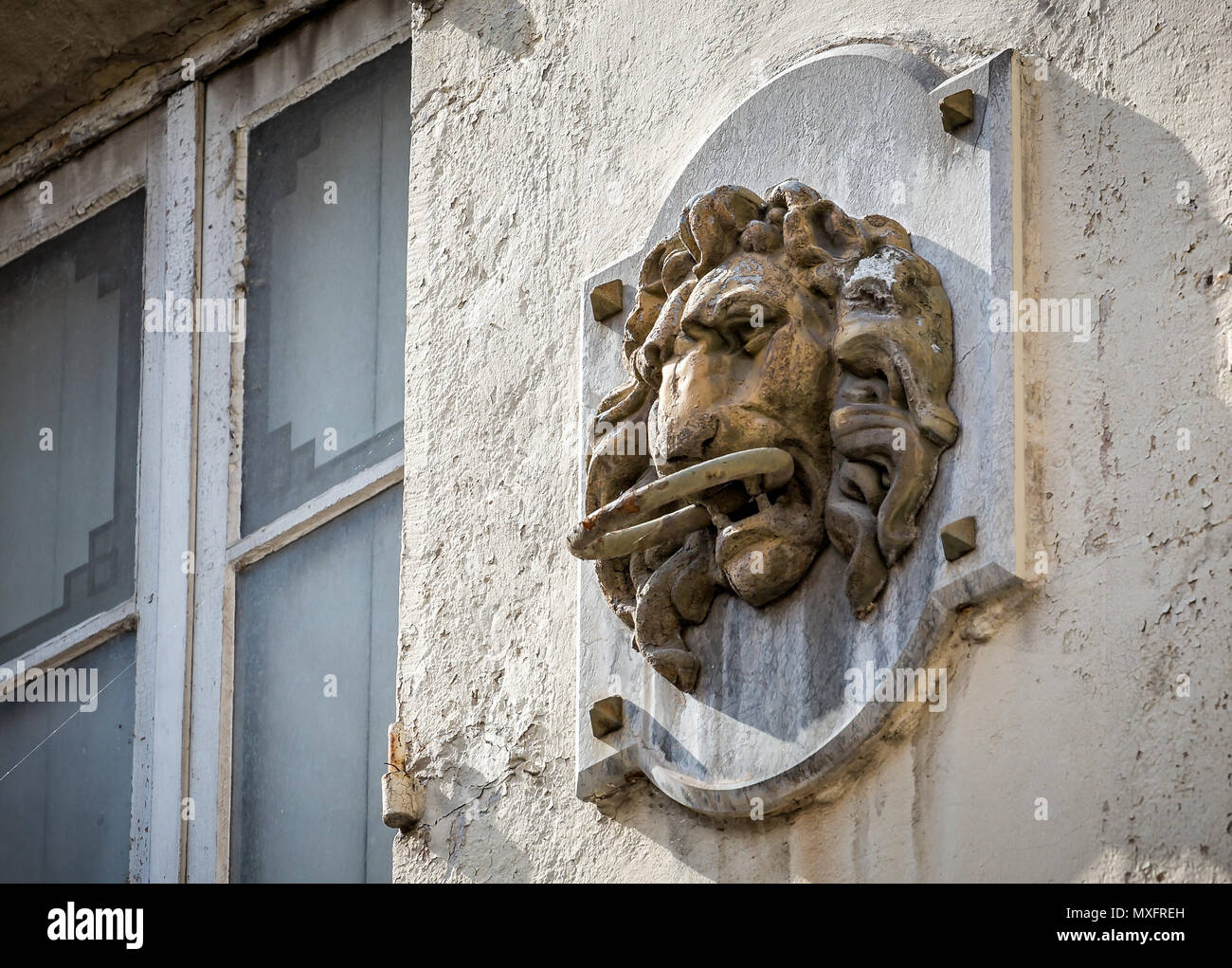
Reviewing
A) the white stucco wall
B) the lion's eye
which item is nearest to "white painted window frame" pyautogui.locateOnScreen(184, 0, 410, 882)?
the white stucco wall

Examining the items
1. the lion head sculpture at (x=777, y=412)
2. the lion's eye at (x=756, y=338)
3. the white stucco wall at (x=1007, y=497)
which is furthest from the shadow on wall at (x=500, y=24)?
the lion's eye at (x=756, y=338)

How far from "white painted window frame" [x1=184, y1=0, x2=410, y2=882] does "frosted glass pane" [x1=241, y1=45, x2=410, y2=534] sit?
3cm

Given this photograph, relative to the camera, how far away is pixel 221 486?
4.31m

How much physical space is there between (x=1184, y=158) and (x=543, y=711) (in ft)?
4.21

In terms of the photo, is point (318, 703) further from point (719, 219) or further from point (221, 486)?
point (719, 219)

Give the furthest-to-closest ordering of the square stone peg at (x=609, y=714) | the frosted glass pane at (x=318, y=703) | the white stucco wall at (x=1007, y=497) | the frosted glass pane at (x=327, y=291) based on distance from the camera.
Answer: the frosted glass pane at (x=327, y=291), the frosted glass pane at (x=318, y=703), the square stone peg at (x=609, y=714), the white stucco wall at (x=1007, y=497)

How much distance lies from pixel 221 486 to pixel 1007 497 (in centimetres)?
220

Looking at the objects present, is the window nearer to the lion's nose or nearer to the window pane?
the window pane

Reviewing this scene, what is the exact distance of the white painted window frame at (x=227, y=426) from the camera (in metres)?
4.07

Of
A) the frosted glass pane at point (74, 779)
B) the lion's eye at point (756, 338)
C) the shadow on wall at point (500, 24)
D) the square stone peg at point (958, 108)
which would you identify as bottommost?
the frosted glass pane at point (74, 779)

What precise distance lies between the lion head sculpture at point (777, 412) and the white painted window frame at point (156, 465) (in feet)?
5.14

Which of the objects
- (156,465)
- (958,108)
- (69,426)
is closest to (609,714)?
(958,108)

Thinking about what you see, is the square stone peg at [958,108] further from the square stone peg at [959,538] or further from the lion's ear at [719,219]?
the square stone peg at [959,538]
